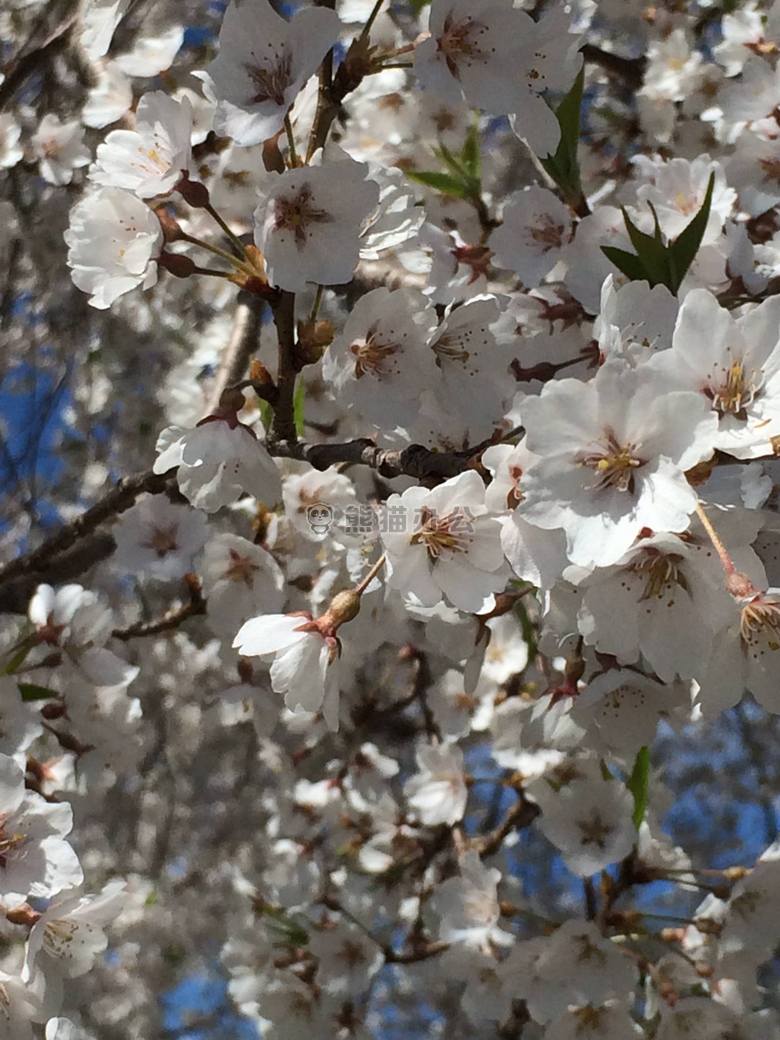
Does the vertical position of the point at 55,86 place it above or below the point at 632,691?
above

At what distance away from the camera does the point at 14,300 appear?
3.51 m

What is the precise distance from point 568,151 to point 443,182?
1.17ft

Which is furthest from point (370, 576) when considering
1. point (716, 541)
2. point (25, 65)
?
point (25, 65)

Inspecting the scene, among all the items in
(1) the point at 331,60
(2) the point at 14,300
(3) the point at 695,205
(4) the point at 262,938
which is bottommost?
(4) the point at 262,938

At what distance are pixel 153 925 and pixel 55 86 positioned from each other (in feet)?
9.06

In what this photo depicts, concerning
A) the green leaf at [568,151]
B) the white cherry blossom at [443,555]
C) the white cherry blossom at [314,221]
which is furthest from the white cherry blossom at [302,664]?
the green leaf at [568,151]

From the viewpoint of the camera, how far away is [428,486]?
3.52ft

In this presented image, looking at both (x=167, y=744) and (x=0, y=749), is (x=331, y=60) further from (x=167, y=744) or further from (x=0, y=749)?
(x=167, y=744)

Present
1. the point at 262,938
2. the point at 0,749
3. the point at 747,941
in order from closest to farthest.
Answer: the point at 0,749
the point at 747,941
the point at 262,938

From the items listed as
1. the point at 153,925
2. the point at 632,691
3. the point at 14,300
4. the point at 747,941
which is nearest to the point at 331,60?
the point at 632,691

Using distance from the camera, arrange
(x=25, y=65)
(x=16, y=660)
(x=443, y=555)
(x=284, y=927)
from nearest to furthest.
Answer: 1. (x=443, y=555)
2. (x=16, y=660)
3. (x=284, y=927)
4. (x=25, y=65)

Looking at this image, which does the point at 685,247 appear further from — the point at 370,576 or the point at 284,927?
the point at 284,927

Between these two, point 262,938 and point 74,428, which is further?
point 74,428

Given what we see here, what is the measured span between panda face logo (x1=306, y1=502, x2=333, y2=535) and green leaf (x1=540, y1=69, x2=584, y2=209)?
2.23ft
